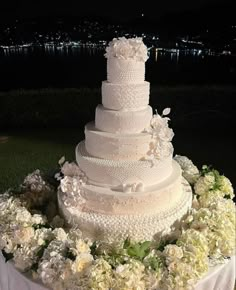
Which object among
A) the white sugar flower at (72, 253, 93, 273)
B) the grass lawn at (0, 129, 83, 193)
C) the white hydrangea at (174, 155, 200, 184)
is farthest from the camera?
the grass lawn at (0, 129, 83, 193)

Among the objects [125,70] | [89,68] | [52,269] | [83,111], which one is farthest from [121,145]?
[89,68]

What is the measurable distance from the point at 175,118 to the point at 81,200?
6831mm

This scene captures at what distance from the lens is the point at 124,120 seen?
2602mm

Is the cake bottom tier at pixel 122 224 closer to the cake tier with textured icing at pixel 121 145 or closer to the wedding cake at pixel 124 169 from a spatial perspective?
the wedding cake at pixel 124 169

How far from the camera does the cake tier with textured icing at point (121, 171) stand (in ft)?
8.32

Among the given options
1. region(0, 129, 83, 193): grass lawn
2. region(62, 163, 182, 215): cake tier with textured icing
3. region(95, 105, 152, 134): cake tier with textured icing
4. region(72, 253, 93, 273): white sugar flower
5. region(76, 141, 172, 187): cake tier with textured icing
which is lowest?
region(0, 129, 83, 193): grass lawn

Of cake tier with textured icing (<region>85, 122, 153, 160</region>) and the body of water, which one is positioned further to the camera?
the body of water

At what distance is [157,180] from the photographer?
105 inches

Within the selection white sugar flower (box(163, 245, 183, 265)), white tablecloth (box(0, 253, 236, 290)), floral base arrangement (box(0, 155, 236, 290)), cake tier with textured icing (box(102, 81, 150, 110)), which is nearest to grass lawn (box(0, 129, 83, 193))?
white tablecloth (box(0, 253, 236, 290))

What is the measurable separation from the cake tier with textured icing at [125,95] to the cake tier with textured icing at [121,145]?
0.22 m

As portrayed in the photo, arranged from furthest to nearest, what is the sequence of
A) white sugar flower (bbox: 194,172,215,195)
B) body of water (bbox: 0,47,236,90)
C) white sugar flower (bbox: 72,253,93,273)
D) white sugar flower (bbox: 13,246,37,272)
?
body of water (bbox: 0,47,236,90) < white sugar flower (bbox: 194,172,215,195) < white sugar flower (bbox: 13,246,37,272) < white sugar flower (bbox: 72,253,93,273)

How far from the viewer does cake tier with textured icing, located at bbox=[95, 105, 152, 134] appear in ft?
8.55

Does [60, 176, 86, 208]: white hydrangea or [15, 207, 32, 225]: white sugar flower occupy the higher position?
[60, 176, 86, 208]: white hydrangea

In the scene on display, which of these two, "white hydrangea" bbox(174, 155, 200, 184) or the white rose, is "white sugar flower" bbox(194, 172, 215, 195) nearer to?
"white hydrangea" bbox(174, 155, 200, 184)
